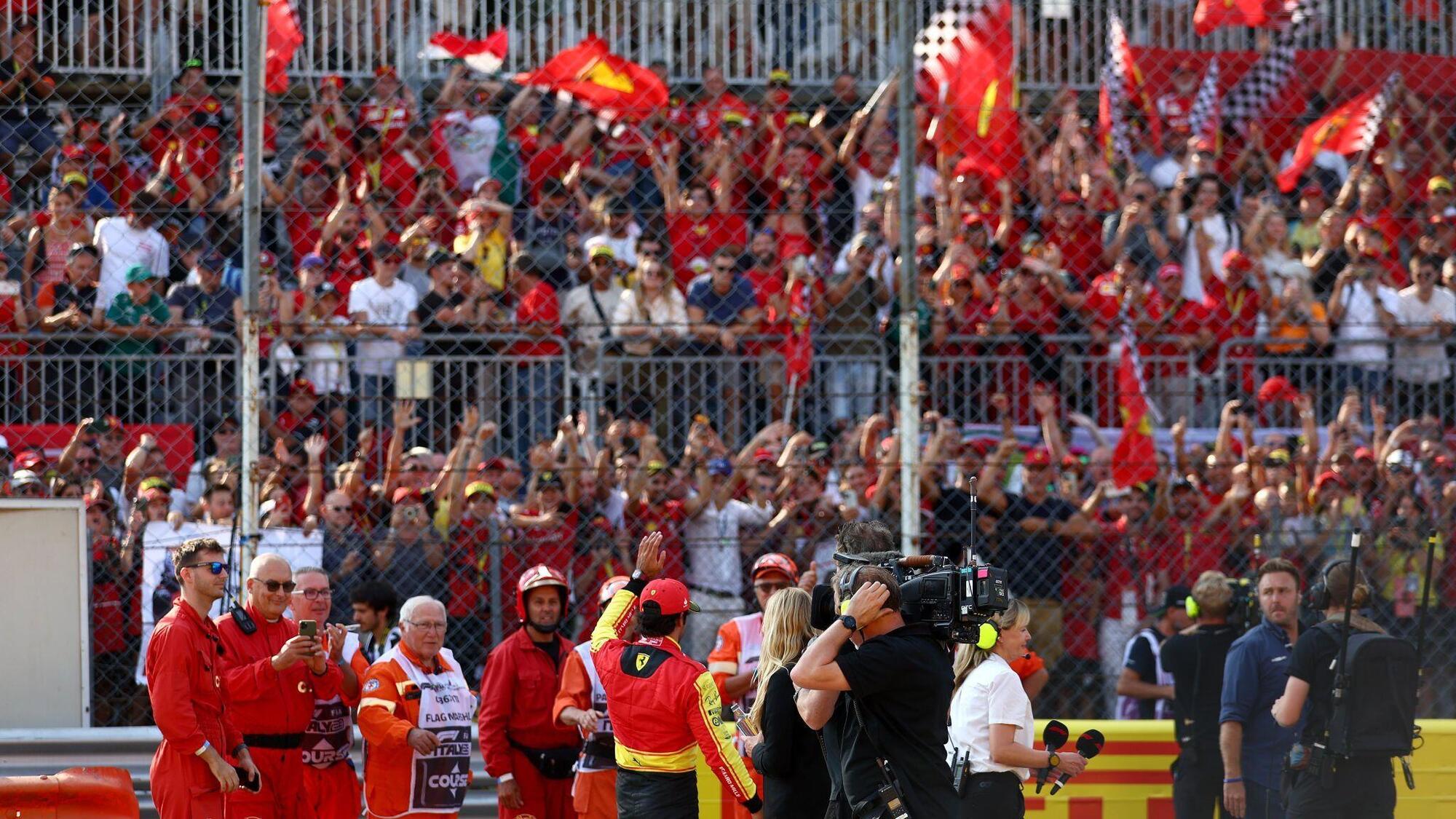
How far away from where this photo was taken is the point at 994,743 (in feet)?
19.4

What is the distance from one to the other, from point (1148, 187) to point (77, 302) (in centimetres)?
603

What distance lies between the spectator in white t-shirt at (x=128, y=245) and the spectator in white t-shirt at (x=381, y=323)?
3.10ft

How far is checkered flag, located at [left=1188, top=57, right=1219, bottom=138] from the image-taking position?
38.8 feet

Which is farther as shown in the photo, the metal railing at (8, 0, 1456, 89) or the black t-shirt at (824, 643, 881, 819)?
the metal railing at (8, 0, 1456, 89)

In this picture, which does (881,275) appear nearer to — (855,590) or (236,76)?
(236,76)

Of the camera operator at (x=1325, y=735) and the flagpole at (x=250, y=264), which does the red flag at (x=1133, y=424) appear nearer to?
the camera operator at (x=1325, y=735)

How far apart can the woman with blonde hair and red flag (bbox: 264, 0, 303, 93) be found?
430 centimetres

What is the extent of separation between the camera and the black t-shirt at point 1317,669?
654 cm

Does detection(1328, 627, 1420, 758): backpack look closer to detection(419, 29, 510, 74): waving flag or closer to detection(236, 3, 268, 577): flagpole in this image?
detection(236, 3, 268, 577): flagpole

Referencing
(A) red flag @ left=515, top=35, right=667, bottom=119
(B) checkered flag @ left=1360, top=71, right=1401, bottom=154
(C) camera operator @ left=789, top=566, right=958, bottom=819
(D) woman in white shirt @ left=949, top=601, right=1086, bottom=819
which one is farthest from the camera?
(B) checkered flag @ left=1360, top=71, right=1401, bottom=154

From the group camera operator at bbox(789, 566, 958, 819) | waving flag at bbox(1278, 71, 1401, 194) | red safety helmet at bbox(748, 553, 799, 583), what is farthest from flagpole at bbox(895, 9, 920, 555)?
→ waving flag at bbox(1278, 71, 1401, 194)

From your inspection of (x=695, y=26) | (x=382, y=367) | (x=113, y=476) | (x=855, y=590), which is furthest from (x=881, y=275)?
(x=855, y=590)

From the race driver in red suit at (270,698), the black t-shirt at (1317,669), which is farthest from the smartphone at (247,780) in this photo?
the black t-shirt at (1317,669)

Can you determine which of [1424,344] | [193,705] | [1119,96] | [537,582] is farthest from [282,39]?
[1424,344]
